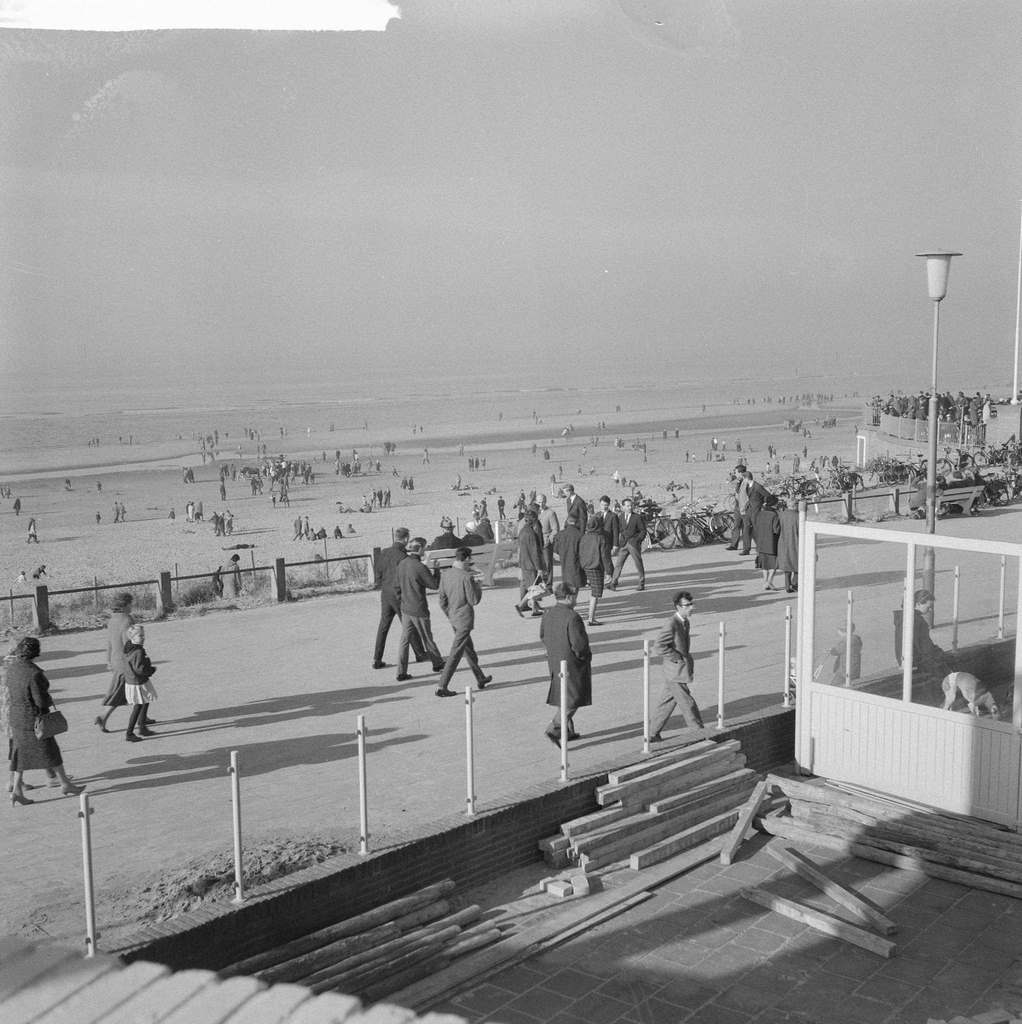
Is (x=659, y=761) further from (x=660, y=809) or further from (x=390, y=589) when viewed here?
(x=390, y=589)

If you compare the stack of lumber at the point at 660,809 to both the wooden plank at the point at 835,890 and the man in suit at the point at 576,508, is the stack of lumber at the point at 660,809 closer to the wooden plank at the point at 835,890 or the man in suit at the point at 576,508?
the wooden plank at the point at 835,890

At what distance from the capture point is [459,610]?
1170 centimetres

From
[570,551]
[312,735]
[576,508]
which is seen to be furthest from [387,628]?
[576,508]

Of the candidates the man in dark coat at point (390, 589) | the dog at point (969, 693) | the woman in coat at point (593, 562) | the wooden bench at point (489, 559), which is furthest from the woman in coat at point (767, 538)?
the dog at point (969, 693)

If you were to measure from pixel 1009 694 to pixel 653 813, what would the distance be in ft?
11.0

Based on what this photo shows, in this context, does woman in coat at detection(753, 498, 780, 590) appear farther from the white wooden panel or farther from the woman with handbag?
the woman with handbag

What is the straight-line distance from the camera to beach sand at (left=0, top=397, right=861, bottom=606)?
33094 millimetres

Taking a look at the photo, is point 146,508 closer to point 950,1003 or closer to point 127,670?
point 127,670

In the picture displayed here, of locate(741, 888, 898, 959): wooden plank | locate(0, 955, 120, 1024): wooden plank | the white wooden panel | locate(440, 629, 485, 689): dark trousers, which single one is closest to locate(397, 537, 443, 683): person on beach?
locate(440, 629, 485, 689): dark trousers

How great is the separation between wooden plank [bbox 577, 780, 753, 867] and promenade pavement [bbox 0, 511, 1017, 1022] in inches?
17.7

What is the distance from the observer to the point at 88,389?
15375 centimetres

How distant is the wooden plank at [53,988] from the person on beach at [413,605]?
33.1ft

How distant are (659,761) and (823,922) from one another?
2.14 metres

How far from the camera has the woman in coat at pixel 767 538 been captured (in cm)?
1705
